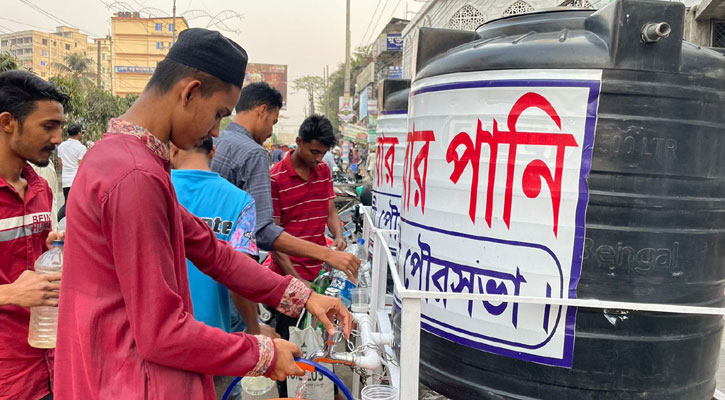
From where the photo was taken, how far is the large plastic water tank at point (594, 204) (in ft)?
5.04

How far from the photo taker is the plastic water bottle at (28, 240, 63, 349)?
2062mm

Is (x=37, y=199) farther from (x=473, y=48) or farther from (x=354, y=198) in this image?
(x=354, y=198)

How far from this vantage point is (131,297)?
1.17 m

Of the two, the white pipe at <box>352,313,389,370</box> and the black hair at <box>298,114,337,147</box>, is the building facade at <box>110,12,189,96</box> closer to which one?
the black hair at <box>298,114,337,147</box>

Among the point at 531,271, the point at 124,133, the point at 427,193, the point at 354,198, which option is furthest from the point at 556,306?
the point at 354,198

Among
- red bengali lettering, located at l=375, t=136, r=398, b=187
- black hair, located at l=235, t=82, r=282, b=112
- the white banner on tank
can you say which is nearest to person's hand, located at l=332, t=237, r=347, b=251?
red bengali lettering, located at l=375, t=136, r=398, b=187

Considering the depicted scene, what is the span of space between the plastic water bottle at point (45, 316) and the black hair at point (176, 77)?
1.11 m

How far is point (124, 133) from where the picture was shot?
1.28m

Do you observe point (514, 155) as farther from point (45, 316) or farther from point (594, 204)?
point (45, 316)

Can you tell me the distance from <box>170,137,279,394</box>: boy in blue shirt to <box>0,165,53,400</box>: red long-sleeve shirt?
0.60 meters

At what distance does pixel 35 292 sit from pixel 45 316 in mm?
270

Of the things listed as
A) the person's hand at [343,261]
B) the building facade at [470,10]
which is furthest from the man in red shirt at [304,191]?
the building facade at [470,10]

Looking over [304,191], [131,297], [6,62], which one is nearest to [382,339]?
[131,297]

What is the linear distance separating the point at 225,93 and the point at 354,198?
25.9 feet
